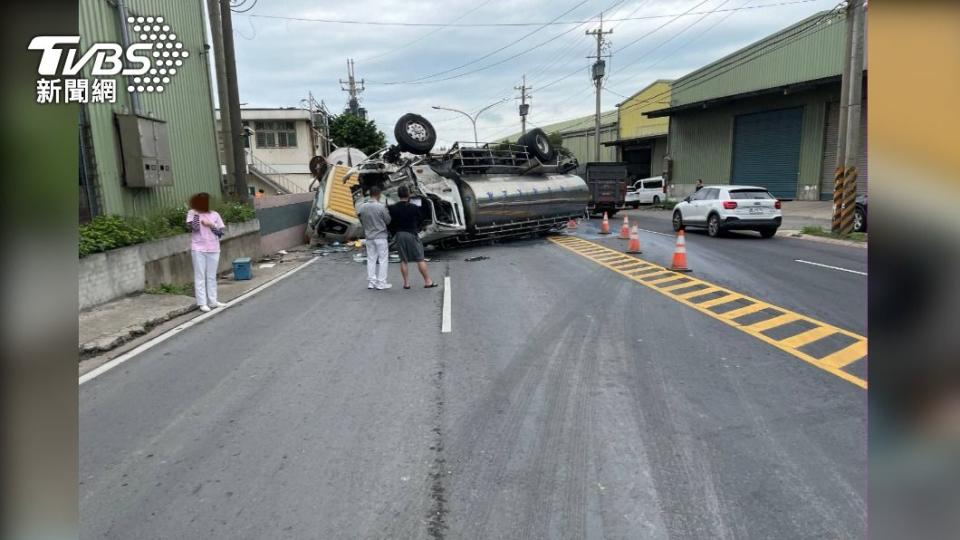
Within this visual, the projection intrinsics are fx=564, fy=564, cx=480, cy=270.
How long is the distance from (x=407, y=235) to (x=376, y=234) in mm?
571

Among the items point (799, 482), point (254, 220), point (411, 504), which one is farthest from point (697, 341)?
point (254, 220)

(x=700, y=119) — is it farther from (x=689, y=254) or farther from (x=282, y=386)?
(x=282, y=386)

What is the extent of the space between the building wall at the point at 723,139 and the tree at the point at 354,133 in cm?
2795

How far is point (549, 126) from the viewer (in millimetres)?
81812

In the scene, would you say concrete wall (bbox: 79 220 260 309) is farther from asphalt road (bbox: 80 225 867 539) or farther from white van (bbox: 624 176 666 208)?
white van (bbox: 624 176 666 208)

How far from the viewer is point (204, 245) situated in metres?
8.62

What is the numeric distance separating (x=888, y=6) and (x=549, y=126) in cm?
8385

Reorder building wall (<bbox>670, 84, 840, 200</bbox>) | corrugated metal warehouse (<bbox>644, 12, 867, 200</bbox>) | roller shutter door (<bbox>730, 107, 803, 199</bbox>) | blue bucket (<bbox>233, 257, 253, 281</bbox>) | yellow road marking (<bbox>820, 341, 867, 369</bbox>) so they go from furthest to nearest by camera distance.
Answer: roller shutter door (<bbox>730, 107, 803, 199</bbox>) → building wall (<bbox>670, 84, 840, 200</bbox>) → corrugated metal warehouse (<bbox>644, 12, 867, 200</bbox>) → blue bucket (<bbox>233, 257, 253, 281</bbox>) → yellow road marking (<bbox>820, 341, 867, 369</bbox>)

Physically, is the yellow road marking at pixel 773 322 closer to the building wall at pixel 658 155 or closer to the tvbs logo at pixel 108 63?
the tvbs logo at pixel 108 63

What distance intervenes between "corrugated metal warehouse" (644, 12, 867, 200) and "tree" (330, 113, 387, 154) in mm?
27703

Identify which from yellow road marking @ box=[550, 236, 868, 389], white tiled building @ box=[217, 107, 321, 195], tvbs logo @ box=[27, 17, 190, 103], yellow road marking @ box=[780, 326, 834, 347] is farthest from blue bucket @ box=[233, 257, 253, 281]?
white tiled building @ box=[217, 107, 321, 195]

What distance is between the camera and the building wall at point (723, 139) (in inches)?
1075

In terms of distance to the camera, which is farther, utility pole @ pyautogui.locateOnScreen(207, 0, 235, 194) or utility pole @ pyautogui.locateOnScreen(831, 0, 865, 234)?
utility pole @ pyautogui.locateOnScreen(831, 0, 865, 234)

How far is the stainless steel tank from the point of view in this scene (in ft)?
48.5
